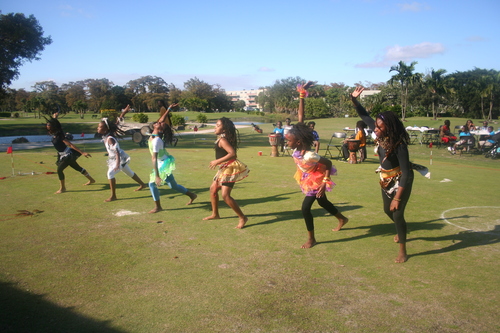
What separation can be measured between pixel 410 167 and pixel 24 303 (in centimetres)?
491

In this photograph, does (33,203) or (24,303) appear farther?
(33,203)

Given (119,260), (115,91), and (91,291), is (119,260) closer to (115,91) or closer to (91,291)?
(91,291)

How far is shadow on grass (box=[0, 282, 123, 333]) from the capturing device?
351 centimetres

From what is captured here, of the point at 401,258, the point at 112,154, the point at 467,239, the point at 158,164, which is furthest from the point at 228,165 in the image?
the point at 467,239

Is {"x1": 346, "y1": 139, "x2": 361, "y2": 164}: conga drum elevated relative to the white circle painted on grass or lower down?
elevated

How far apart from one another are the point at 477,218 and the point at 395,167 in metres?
3.23

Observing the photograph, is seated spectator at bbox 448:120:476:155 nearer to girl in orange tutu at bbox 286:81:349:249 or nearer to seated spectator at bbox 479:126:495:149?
seated spectator at bbox 479:126:495:149

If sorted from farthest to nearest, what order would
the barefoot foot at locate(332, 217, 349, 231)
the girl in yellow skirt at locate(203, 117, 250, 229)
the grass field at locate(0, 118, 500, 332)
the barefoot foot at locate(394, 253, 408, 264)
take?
the girl in yellow skirt at locate(203, 117, 250, 229) < the barefoot foot at locate(332, 217, 349, 231) < the barefoot foot at locate(394, 253, 408, 264) < the grass field at locate(0, 118, 500, 332)

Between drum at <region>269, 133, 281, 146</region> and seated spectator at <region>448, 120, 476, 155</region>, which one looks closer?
drum at <region>269, 133, 281, 146</region>

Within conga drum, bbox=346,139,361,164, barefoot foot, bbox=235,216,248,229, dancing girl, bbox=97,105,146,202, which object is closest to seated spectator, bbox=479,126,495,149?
conga drum, bbox=346,139,361,164

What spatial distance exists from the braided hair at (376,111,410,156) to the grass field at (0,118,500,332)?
1.60 m

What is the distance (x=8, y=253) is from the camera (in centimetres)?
539

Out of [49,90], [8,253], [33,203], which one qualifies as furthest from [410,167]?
[49,90]

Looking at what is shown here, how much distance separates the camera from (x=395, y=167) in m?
5.20
